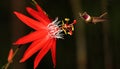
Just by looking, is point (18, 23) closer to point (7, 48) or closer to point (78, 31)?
point (7, 48)

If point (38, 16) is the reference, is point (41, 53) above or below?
below

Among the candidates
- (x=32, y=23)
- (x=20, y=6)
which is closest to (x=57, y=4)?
(x=20, y=6)

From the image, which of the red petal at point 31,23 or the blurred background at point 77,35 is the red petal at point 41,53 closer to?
the red petal at point 31,23

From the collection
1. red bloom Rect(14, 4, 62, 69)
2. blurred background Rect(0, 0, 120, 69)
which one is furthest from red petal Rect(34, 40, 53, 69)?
blurred background Rect(0, 0, 120, 69)

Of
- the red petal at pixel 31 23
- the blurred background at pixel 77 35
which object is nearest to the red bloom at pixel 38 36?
the red petal at pixel 31 23

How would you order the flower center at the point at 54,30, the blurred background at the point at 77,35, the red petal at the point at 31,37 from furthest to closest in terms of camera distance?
the blurred background at the point at 77,35
the flower center at the point at 54,30
the red petal at the point at 31,37

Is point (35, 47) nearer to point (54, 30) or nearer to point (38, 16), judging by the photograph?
point (38, 16)

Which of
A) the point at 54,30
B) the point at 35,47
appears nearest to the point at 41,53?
the point at 35,47

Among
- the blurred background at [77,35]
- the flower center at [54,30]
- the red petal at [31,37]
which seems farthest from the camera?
the blurred background at [77,35]

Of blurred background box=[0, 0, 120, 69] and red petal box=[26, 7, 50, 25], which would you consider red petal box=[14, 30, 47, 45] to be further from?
blurred background box=[0, 0, 120, 69]
